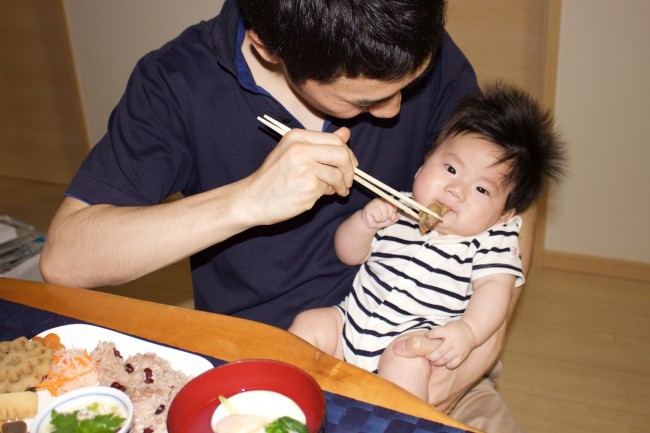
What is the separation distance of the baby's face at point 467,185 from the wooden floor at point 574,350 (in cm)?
106

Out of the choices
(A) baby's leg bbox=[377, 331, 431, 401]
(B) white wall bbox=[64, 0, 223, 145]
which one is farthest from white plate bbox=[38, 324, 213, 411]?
(B) white wall bbox=[64, 0, 223, 145]

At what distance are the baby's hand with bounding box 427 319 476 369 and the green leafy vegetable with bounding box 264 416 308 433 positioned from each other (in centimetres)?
59

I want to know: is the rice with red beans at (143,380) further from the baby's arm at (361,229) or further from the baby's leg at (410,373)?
the baby's arm at (361,229)

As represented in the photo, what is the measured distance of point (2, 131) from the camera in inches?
178

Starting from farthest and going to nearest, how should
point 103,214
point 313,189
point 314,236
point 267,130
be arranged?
point 314,236 < point 267,130 < point 103,214 < point 313,189

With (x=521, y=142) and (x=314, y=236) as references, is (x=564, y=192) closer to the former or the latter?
(x=521, y=142)

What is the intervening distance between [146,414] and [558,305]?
232 cm

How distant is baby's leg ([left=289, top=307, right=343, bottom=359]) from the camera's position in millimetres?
1482

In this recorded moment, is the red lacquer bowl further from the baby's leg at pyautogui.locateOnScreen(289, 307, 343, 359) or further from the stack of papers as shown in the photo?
the stack of papers

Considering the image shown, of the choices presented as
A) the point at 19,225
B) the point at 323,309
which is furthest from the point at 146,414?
the point at 19,225

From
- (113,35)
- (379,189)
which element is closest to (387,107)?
(379,189)

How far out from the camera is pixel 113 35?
146 inches

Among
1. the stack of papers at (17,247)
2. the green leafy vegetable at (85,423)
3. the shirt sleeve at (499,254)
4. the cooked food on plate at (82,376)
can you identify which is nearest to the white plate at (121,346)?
the cooked food on plate at (82,376)

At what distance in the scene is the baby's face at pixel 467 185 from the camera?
152cm
